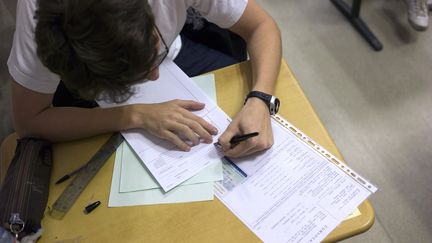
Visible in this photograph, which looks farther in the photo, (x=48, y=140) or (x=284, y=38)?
(x=284, y=38)

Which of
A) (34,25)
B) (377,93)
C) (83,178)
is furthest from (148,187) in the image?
(377,93)

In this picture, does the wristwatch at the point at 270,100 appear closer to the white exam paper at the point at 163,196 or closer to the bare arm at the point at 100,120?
the bare arm at the point at 100,120

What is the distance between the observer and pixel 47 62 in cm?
74

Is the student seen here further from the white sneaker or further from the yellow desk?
the white sneaker

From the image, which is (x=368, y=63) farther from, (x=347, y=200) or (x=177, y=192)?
(x=177, y=192)

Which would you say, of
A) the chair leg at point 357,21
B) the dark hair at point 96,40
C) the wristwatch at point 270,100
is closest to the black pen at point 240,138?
the wristwatch at point 270,100

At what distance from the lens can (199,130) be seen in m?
0.96

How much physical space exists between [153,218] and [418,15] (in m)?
1.92

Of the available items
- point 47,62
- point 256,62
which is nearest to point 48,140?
point 47,62

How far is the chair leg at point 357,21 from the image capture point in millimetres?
2104

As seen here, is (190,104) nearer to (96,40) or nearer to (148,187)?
(148,187)

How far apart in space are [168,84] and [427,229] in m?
1.21

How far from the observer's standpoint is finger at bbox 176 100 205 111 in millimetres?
1014

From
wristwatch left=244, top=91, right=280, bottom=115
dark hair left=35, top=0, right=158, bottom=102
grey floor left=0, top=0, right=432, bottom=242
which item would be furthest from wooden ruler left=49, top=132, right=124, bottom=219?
grey floor left=0, top=0, right=432, bottom=242
